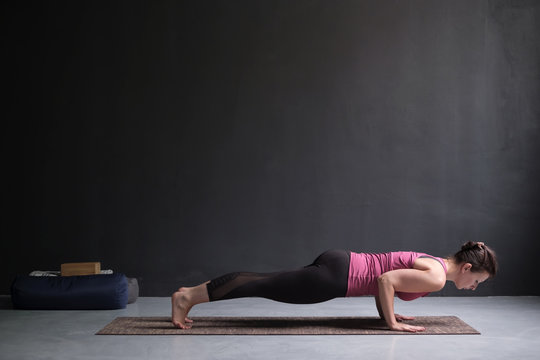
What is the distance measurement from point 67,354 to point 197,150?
249 centimetres

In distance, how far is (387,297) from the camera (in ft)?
11.1

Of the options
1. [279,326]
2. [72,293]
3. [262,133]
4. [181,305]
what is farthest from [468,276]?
[72,293]

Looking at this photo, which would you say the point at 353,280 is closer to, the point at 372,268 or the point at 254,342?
the point at 372,268

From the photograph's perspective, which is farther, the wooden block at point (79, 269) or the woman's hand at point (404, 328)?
the wooden block at point (79, 269)

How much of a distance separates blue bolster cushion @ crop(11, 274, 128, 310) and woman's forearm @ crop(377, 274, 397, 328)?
1.93 metres

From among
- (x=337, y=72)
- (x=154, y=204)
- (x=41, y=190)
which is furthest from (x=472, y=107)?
(x=41, y=190)

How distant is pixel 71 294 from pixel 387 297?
2230 millimetres

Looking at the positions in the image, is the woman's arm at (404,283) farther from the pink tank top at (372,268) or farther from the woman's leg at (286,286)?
the woman's leg at (286,286)

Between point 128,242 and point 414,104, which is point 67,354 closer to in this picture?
point 128,242

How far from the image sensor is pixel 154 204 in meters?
5.14

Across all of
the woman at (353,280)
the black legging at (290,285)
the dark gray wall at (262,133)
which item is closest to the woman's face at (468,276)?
the woman at (353,280)

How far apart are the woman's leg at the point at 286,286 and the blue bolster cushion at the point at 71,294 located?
1.09 meters

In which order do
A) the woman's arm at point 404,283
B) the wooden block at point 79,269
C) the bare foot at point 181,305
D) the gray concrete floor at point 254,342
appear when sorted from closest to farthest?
the gray concrete floor at point 254,342 → the woman's arm at point 404,283 → the bare foot at point 181,305 → the wooden block at point 79,269

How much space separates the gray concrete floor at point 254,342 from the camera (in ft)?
9.52
